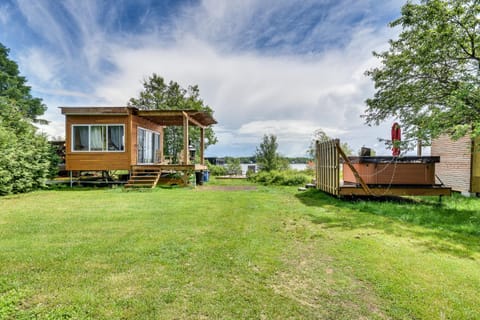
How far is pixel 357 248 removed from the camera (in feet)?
11.3

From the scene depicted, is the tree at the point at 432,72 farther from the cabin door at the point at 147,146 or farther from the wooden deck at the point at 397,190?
the cabin door at the point at 147,146

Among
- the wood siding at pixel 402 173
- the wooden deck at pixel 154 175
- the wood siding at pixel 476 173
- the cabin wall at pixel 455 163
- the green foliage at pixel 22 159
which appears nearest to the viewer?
the wood siding at pixel 402 173

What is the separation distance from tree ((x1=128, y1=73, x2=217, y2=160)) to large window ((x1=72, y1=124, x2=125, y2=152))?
8.58 meters

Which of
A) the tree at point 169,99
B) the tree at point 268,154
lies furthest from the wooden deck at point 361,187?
the tree at point 169,99

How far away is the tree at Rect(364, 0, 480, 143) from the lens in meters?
5.60

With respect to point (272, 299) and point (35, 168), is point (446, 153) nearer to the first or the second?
point (272, 299)

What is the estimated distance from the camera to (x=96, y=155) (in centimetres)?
1126

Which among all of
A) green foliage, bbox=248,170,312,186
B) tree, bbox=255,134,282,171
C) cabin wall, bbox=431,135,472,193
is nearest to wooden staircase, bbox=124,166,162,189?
green foliage, bbox=248,170,312,186

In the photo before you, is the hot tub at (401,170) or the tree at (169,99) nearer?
the hot tub at (401,170)

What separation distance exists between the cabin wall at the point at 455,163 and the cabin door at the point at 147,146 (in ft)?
43.1

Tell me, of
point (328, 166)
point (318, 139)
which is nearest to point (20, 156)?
point (328, 166)

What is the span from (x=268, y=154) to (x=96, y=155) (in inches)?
371

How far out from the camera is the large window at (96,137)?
37.2ft

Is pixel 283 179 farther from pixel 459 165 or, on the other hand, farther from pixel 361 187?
pixel 459 165
